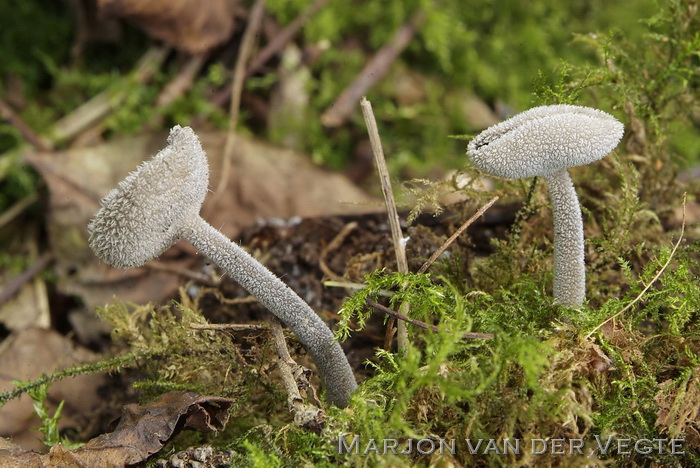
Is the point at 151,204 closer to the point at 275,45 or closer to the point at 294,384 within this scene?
the point at 294,384

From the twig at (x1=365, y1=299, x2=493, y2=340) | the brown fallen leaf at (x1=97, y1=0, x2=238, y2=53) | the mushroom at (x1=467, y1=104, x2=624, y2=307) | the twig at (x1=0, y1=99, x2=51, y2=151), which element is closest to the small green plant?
the twig at (x1=365, y1=299, x2=493, y2=340)

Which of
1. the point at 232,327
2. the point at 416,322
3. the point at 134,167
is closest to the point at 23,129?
the point at 134,167

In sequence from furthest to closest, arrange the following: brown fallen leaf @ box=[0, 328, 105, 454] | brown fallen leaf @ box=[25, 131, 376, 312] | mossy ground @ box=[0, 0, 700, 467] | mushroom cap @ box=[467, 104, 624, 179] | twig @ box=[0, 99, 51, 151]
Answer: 1. twig @ box=[0, 99, 51, 151]
2. brown fallen leaf @ box=[25, 131, 376, 312]
3. brown fallen leaf @ box=[0, 328, 105, 454]
4. mossy ground @ box=[0, 0, 700, 467]
5. mushroom cap @ box=[467, 104, 624, 179]

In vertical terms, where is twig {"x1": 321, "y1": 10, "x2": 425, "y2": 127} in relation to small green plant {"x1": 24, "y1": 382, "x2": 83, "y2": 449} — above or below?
above

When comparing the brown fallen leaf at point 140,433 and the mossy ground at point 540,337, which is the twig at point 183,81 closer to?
A: the mossy ground at point 540,337

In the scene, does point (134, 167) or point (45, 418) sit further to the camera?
point (134, 167)

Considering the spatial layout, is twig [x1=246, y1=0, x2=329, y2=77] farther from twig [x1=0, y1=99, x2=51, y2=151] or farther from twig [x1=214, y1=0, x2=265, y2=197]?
twig [x1=0, y1=99, x2=51, y2=151]

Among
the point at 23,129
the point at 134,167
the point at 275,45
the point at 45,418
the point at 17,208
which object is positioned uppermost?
the point at 275,45
